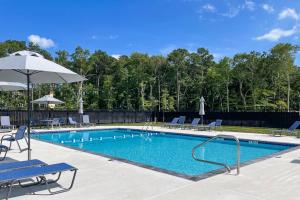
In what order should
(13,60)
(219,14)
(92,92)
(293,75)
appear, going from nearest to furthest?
(13,60)
(219,14)
(293,75)
(92,92)

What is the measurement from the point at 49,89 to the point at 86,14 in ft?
30.9

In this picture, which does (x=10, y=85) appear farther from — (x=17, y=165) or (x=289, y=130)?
(x=289, y=130)

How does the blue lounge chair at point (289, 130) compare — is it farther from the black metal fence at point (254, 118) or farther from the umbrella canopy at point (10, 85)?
the umbrella canopy at point (10, 85)

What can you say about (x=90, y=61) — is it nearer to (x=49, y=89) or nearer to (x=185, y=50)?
(x=49, y=89)

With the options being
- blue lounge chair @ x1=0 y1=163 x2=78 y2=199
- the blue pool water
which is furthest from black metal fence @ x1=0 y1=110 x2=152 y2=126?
blue lounge chair @ x1=0 y1=163 x2=78 y2=199

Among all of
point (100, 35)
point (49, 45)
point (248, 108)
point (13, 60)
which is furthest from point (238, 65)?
point (13, 60)

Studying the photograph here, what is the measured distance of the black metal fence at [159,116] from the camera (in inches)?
659

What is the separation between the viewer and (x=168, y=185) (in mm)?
4516

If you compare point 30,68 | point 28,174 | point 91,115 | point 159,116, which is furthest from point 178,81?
point 28,174

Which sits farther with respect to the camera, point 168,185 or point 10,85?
point 10,85

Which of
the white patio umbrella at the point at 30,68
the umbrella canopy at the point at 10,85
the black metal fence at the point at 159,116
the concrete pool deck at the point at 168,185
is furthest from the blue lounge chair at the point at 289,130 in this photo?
the umbrella canopy at the point at 10,85

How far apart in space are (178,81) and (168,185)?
95.9 feet

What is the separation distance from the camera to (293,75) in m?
29.7

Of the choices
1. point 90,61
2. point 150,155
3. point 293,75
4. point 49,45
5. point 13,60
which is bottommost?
point 150,155
